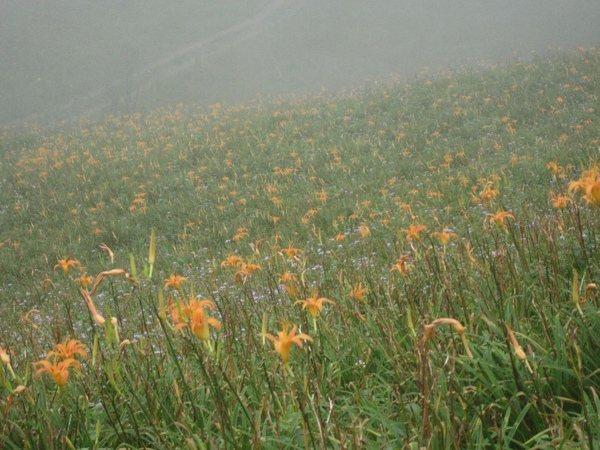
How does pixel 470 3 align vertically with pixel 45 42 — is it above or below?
below

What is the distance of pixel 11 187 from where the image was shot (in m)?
12.2

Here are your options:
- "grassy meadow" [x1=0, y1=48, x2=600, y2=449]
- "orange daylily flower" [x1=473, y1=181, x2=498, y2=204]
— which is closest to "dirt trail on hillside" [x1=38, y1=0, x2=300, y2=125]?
"grassy meadow" [x1=0, y1=48, x2=600, y2=449]

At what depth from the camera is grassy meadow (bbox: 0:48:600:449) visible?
5.55ft

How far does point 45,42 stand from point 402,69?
79.3ft

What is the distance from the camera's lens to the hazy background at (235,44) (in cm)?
2795

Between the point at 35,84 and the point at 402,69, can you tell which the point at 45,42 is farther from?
the point at 402,69

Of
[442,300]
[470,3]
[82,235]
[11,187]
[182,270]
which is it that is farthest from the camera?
[470,3]

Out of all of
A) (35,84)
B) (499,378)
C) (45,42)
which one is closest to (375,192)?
(499,378)

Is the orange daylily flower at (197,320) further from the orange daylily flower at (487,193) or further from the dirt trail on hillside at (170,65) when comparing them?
the dirt trail on hillside at (170,65)

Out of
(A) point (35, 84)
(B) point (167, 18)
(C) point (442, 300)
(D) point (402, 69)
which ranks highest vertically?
(B) point (167, 18)

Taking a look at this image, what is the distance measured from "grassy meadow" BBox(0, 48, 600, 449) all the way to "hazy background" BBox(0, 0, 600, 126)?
9710 millimetres

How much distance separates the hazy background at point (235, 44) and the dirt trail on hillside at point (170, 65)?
0.27 ft

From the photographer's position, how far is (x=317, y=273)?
5031mm

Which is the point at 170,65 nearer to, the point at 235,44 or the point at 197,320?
the point at 235,44
